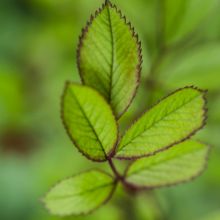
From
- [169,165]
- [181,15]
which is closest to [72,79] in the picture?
[181,15]

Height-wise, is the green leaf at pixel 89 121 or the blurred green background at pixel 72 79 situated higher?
the blurred green background at pixel 72 79

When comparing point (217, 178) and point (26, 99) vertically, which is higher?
point (26, 99)

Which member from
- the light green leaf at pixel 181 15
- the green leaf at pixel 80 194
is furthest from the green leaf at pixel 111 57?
the light green leaf at pixel 181 15

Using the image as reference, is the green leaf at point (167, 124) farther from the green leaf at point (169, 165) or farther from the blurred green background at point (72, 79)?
the blurred green background at point (72, 79)

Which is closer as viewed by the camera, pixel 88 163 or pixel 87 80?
pixel 87 80

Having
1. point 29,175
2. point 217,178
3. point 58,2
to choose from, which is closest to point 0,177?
point 29,175

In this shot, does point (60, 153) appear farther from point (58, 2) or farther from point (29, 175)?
point (58, 2)
